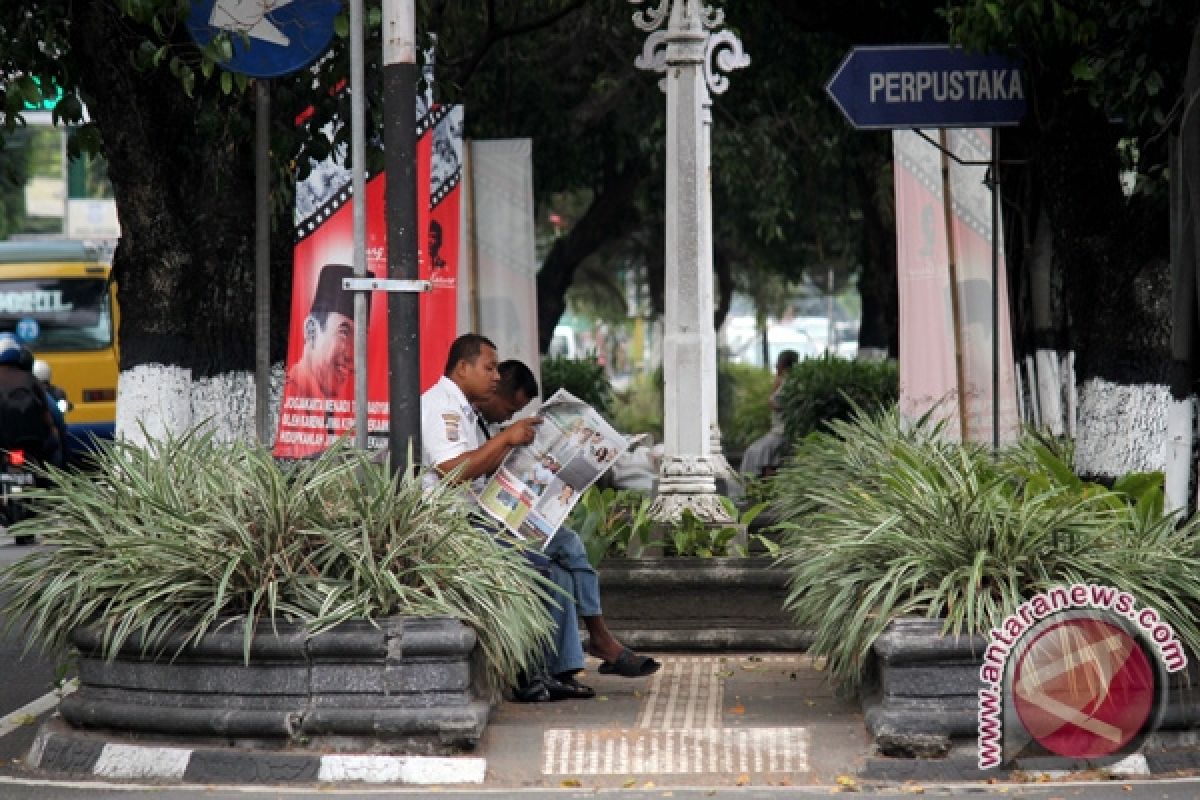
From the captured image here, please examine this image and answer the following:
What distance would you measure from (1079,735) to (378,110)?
5.40 m

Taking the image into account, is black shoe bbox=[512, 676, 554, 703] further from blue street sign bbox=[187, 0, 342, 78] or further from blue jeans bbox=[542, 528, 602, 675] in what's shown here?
blue street sign bbox=[187, 0, 342, 78]

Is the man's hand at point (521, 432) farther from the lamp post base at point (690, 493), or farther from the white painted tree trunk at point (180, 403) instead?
the lamp post base at point (690, 493)

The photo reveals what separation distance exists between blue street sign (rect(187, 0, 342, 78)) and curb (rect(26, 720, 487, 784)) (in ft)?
9.36

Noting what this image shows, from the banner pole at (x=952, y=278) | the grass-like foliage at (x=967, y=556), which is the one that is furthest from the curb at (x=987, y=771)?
the banner pole at (x=952, y=278)

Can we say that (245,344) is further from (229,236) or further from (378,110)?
(378,110)

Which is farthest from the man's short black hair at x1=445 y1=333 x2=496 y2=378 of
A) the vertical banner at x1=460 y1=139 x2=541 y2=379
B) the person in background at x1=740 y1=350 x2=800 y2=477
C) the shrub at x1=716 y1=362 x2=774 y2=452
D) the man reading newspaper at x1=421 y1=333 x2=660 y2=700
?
the shrub at x1=716 y1=362 x2=774 y2=452

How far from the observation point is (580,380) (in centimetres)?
2375

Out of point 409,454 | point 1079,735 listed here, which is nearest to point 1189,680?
point 1079,735

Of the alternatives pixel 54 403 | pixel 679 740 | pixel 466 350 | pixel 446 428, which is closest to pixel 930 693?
pixel 679 740

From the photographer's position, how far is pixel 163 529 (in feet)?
25.2

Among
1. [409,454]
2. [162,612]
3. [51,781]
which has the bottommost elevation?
[51,781]

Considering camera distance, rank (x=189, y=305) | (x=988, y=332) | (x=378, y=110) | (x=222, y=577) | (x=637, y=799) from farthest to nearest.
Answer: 1. (x=988, y=332)
2. (x=378, y=110)
3. (x=189, y=305)
4. (x=222, y=577)
5. (x=637, y=799)

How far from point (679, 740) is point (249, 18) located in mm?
3551

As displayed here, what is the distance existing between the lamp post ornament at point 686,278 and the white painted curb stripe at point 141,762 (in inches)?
163
